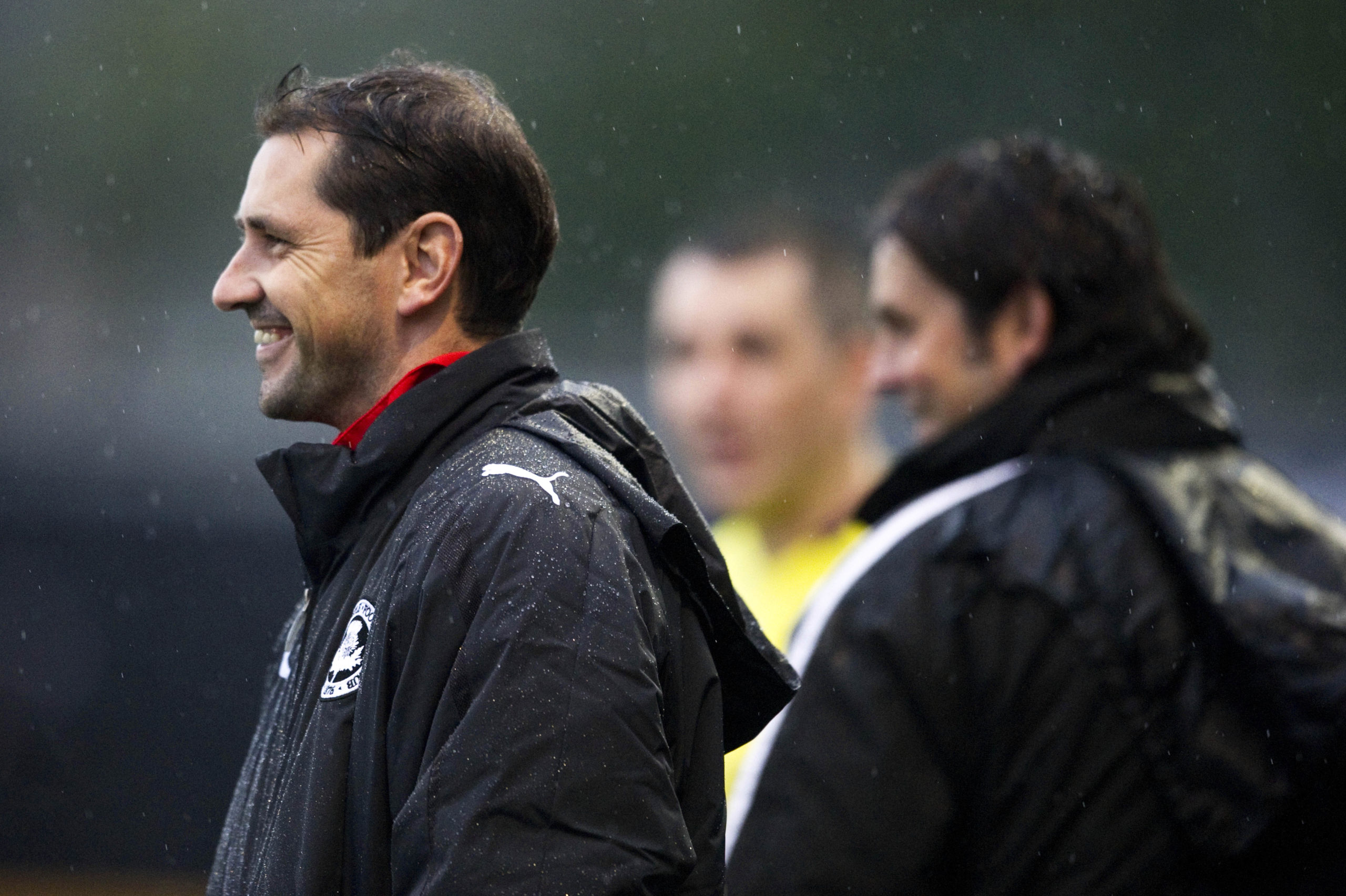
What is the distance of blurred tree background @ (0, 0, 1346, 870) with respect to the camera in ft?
34.0

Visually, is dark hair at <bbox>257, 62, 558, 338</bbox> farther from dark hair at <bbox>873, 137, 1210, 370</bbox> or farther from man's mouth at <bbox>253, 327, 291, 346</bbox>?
dark hair at <bbox>873, 137, 1210, 370</bbox>

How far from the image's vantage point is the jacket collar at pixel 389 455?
1.88 meters

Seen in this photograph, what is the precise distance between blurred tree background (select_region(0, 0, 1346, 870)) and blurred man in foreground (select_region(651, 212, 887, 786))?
4600 mm

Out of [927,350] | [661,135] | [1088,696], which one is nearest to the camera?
[1088,696]

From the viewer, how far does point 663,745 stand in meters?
1.67

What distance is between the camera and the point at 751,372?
14.8ft

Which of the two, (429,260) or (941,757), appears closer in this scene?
(429,260)

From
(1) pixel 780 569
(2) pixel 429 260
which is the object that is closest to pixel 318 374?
(2) pixel 429 260

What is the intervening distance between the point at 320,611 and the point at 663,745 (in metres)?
0.47

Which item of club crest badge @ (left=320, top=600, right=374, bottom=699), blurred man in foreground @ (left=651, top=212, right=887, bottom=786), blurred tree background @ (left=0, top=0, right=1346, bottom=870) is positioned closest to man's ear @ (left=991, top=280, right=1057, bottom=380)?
blurred man in foreground @ (left=651, top=212, right=887, bottom=786)

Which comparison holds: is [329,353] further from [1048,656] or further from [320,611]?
[1048,656]

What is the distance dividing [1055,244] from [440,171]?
1.47m

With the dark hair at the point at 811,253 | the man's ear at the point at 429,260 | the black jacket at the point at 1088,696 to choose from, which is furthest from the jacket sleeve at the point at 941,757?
the dark hair at the point at 811,253

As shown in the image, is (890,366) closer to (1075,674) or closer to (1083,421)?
(1083,421)
